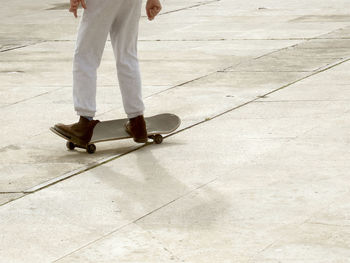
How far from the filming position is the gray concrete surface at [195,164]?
5.14m

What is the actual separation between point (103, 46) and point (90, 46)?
11 cm

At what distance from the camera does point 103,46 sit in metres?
7.13

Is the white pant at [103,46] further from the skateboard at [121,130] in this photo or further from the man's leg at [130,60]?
the skateboard at [121,130]

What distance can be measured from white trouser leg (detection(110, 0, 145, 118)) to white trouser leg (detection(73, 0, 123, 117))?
11cm

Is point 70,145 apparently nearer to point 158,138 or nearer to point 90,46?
point 158,138

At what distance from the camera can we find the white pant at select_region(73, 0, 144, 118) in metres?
7.00

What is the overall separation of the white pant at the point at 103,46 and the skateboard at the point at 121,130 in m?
0.21

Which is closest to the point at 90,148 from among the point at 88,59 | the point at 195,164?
the point at 88,59

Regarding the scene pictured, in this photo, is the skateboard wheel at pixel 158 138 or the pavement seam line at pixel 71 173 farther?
the skateboard wheel at pixel 158 138

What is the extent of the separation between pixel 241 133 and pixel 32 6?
12646mm

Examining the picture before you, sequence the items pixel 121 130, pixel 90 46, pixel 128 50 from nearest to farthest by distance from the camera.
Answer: pixel 90 46, pixel 128 50, pixel 121 130

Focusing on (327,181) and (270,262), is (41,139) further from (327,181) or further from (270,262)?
(270,262)

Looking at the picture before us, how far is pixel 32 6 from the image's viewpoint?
19.5 meters

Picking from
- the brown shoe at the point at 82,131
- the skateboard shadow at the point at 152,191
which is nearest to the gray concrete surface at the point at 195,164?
the skateboard shadow at the point at 152,191
